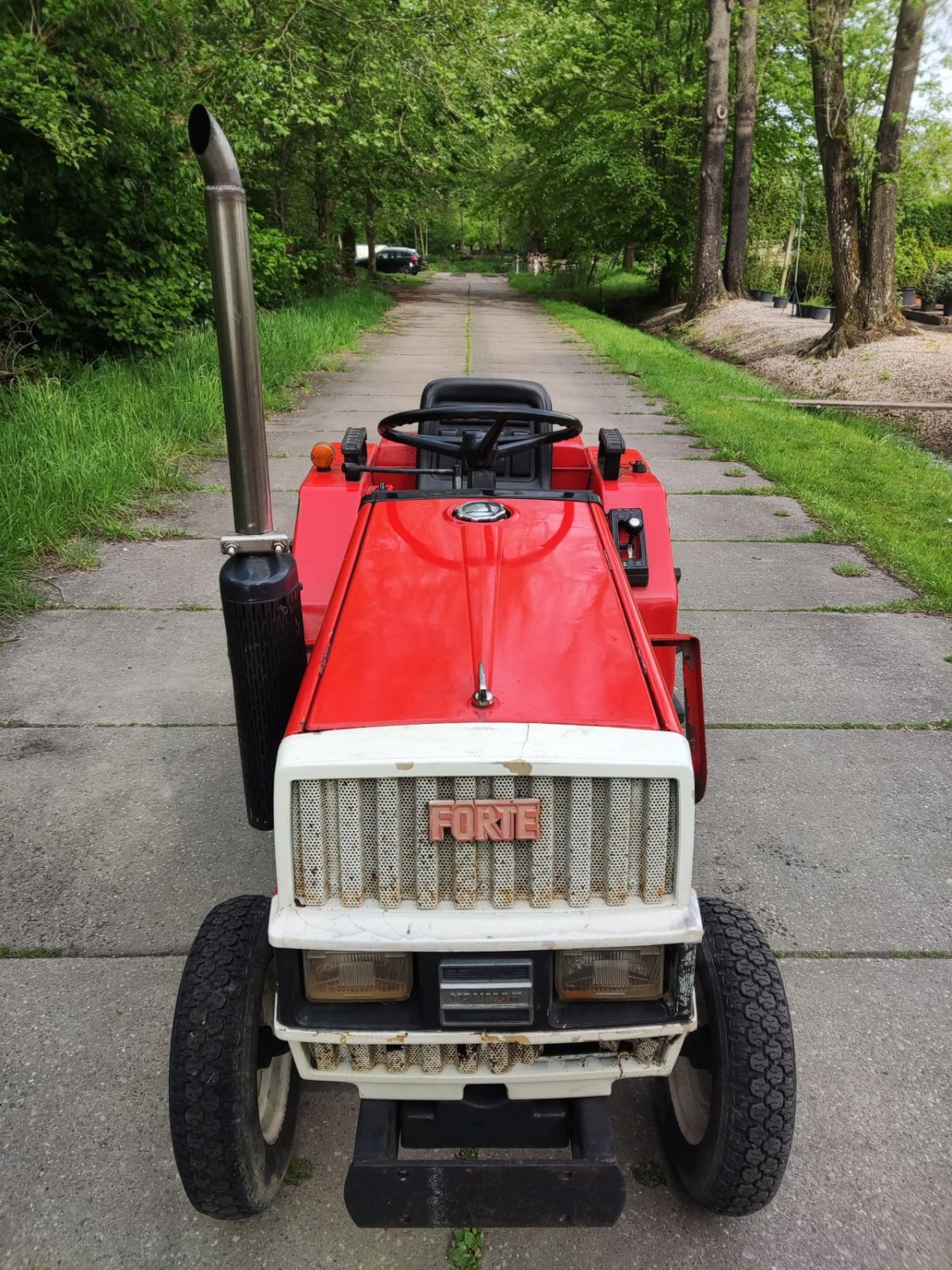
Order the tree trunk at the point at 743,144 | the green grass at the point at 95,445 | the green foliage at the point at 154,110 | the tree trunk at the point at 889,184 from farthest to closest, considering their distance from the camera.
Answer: the tree trunk at the point at 743,144
the tree trunk at the point at 889,184
the green foliage at the point at 154,110
the green grass at the point at 95,445

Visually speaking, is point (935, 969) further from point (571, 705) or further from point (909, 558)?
point (909, 558)

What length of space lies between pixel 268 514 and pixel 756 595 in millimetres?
3897

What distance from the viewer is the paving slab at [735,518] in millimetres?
6535

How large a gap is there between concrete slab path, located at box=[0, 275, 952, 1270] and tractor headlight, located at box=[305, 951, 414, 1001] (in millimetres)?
610

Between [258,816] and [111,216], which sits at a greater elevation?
[111,216]

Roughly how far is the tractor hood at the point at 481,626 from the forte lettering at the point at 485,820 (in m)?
0.18

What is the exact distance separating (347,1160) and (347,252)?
29508mm

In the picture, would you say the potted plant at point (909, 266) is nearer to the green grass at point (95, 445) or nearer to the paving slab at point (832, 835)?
the green grass at point (95, 445)

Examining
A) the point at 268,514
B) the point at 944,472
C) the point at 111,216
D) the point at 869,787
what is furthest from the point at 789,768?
the point at 111,216

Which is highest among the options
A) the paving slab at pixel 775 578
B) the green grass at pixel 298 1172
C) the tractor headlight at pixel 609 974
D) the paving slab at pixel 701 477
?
the tractor headlight at pixel 609 974

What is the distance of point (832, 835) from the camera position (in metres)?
3.32

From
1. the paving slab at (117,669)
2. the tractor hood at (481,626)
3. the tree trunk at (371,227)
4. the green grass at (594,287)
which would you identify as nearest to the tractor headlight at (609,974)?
the tractor hood at (481,626)

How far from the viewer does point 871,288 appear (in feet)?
41.7

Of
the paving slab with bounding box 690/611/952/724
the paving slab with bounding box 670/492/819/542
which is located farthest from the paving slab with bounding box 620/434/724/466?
the paving slab with bounding box 690/611/952/724
